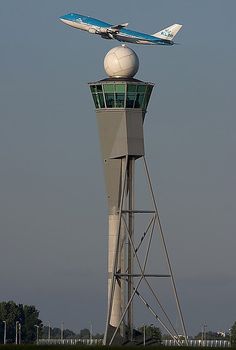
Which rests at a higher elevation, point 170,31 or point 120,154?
point 170,31

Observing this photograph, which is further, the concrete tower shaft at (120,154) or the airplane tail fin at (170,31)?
the airplane tail fin at (170,31)

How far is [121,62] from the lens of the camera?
159m

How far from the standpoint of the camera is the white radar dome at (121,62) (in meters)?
159

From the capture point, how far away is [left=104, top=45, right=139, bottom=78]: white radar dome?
521ft

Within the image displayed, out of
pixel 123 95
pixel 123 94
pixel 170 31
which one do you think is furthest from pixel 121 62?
pixel 170 31

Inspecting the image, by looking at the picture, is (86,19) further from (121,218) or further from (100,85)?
(121,218)

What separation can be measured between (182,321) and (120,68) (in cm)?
2876

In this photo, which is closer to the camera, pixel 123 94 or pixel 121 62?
pixel 121 62

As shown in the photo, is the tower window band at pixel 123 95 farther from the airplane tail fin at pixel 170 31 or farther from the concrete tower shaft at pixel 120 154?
the airplane tail fin at pixel 170 31

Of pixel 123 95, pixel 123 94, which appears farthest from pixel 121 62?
pixel 123 95

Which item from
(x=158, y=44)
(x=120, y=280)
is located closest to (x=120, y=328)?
(x=120, y=280)

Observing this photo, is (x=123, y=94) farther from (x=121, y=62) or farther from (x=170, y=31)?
(x=170, y=31)

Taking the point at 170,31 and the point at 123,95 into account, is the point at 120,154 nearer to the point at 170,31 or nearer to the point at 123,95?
the point at 123,95

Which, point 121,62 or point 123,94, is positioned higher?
point 121,62
